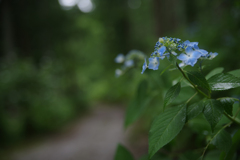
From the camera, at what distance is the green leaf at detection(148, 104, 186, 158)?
0.59 metres

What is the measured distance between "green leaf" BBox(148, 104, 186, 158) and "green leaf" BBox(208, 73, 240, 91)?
0.13m

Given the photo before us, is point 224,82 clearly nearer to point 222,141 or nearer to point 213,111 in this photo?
point 213,111

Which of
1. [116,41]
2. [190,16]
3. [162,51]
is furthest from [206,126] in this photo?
[116,41]

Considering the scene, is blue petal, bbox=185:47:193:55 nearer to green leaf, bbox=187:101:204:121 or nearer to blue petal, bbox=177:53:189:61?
blue petal, bbox=177:53:189:61

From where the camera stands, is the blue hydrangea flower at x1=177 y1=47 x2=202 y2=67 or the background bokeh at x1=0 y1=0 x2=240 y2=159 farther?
the background bokeh at x1=0 y1=0 x2=240 y2=159

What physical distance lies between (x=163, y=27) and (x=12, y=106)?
5.08 meters

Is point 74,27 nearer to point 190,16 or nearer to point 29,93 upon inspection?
point 29,93

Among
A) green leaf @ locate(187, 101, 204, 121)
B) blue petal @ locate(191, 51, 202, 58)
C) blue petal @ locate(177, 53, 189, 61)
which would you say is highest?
blue petal @ locate(177, 53, 189, 61)

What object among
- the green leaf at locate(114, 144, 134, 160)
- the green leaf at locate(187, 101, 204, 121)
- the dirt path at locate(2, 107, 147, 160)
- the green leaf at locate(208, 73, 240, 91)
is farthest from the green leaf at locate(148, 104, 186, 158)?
the dirt path at locate(2, 107, 147, 160)

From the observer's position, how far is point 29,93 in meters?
5.27

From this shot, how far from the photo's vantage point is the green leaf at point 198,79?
A: 0.57 m

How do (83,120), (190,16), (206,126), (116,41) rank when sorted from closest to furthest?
(206,126) → (83,120) → (190,16) → (116,41)

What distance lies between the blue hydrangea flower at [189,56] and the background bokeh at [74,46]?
0.18m

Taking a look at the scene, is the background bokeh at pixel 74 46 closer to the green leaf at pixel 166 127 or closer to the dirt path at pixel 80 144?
the green leaf at pixel 166 127
